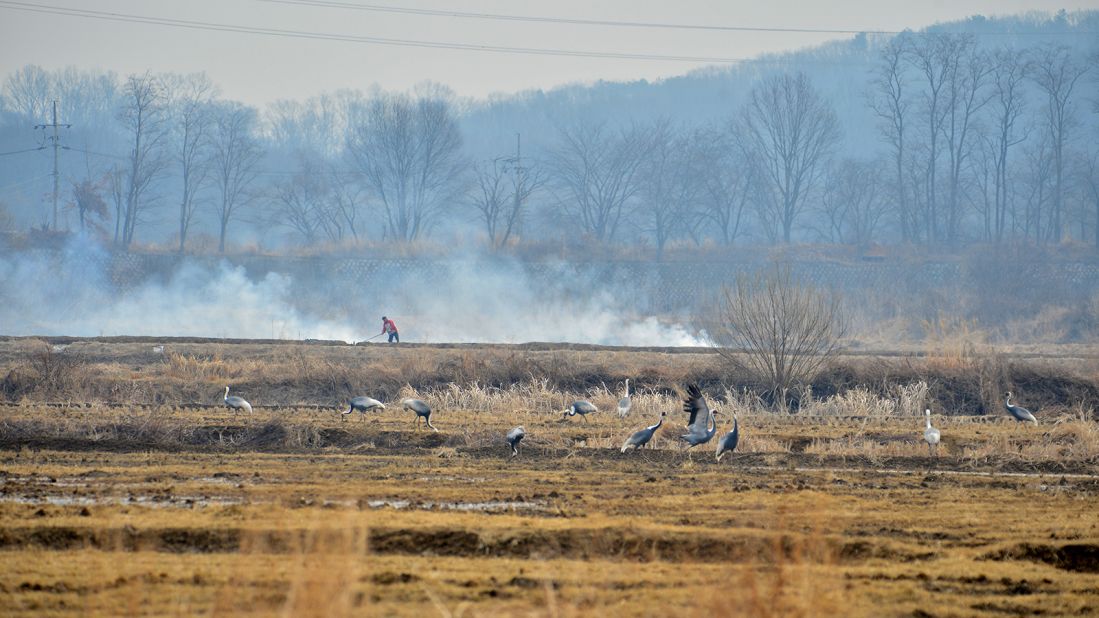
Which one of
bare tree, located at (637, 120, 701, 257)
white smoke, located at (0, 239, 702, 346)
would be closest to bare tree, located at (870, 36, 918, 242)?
bare tree, located at (637, 120, 701, 257)

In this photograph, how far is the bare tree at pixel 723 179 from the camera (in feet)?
293

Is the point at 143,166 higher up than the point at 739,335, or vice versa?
the point at 143,166

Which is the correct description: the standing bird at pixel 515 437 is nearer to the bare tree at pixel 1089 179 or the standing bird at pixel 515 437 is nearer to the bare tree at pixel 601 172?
the bare tree at pixel 601 172

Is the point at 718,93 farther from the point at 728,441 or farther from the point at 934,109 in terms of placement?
the point at 728,441

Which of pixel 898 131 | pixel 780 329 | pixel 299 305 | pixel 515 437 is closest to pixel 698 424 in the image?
pixel 515 437

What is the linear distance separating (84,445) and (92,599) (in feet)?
44.2

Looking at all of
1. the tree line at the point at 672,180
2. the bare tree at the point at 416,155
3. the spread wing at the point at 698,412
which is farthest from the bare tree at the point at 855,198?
the spread wing at the point at 698,412

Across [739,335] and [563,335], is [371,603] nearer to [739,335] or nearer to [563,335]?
[739,335]

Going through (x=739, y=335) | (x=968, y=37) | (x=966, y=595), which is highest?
(x=968, y=37)

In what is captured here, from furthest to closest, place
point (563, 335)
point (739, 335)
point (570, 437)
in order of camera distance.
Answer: point (563, 335) < point (739, 335) < point (570, 437)

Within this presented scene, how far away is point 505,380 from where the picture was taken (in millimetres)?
37219

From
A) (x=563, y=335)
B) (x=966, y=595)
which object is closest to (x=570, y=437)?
(x=966, y=595)

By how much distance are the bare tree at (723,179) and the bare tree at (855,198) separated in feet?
18.9

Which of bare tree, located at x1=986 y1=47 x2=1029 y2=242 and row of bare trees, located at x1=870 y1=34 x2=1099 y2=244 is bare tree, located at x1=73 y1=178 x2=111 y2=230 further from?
bare tree, located at x1=986 y1=47 x2=1029 y2=242
